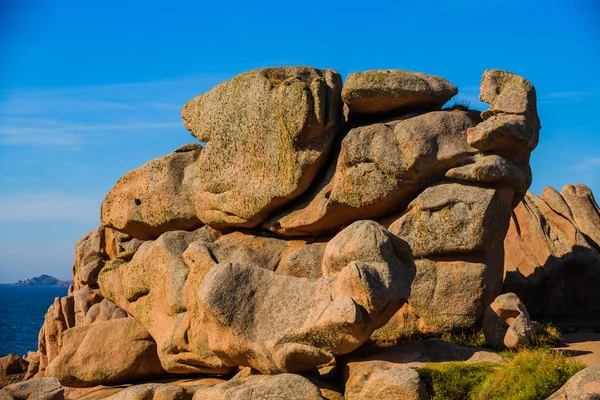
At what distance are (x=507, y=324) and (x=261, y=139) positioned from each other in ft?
32.9

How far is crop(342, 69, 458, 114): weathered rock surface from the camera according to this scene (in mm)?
26047

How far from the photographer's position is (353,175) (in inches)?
1024

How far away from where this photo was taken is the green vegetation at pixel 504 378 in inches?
684

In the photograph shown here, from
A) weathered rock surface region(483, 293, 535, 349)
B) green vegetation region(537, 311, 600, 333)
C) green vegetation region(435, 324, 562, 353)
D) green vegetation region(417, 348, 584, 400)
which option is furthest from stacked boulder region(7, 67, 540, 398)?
green vegetation region(537, 311, 600, 333)

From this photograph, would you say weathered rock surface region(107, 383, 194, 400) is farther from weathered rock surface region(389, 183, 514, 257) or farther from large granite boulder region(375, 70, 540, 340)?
weathered rock surface region(389, 183, 514, 257)

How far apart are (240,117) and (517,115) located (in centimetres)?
917

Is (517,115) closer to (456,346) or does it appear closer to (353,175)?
(353,175)

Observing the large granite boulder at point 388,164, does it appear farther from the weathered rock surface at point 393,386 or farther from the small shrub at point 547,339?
the weathered rock surface at point 393,386

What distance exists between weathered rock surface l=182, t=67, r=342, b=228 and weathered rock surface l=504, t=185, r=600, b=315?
1006 centimetres

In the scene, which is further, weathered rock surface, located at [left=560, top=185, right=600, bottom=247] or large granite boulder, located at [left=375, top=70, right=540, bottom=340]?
weathered rock surface, located at [left=560, top=185, right=600, bottom=247]

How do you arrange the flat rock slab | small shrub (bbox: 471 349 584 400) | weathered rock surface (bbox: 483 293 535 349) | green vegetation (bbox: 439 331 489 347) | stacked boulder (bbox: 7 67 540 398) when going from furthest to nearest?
green vegetation (bbox: 439 331 489 347) < weathered rock surface (bbox: 483 293 535 349) < stacked boulder (bbox: 7 67 540 398) < the flat rock slab < small shrub (bbox: 471 349 584 400)

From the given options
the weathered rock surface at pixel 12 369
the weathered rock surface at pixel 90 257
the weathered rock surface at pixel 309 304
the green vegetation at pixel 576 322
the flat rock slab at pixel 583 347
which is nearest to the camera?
the weathered rock surface at pixel 309 304

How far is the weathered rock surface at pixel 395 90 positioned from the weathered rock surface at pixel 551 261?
8861 millimetres

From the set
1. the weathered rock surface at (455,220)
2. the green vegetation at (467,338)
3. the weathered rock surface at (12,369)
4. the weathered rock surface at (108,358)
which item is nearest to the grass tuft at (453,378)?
the green vegetation at (467,338)
